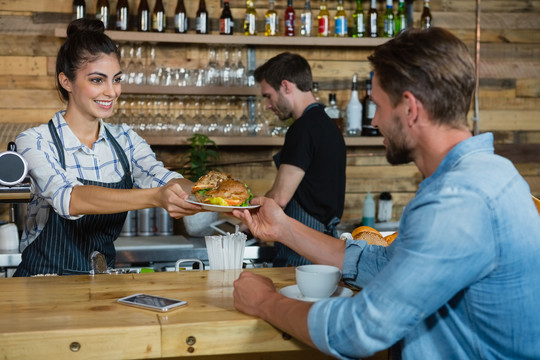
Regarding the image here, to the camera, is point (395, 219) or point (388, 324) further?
point (395, 219)

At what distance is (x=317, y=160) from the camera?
3.12 m

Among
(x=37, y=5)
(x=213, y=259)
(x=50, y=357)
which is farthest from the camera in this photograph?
(x=37, y=5)

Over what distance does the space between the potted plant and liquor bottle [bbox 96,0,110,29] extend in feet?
2.56

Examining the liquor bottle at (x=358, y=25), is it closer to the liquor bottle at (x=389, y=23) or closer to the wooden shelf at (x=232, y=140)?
the liquor bottle at (x=389, y=23)

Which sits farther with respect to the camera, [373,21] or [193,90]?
[373,21]

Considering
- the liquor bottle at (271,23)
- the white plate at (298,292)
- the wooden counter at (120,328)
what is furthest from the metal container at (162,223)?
the white plate at (298,292)

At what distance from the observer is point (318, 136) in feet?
10.2

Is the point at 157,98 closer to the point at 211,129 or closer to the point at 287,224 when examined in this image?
the point at 211,129

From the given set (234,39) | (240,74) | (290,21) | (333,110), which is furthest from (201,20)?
(333,110)

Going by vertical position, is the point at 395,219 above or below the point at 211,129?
below

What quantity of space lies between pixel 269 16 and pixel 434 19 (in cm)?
105

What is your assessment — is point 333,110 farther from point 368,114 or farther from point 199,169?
point 199,169

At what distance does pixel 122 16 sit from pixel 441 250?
2.91 meters

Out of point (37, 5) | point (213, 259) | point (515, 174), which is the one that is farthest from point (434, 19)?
point (515, 174)
